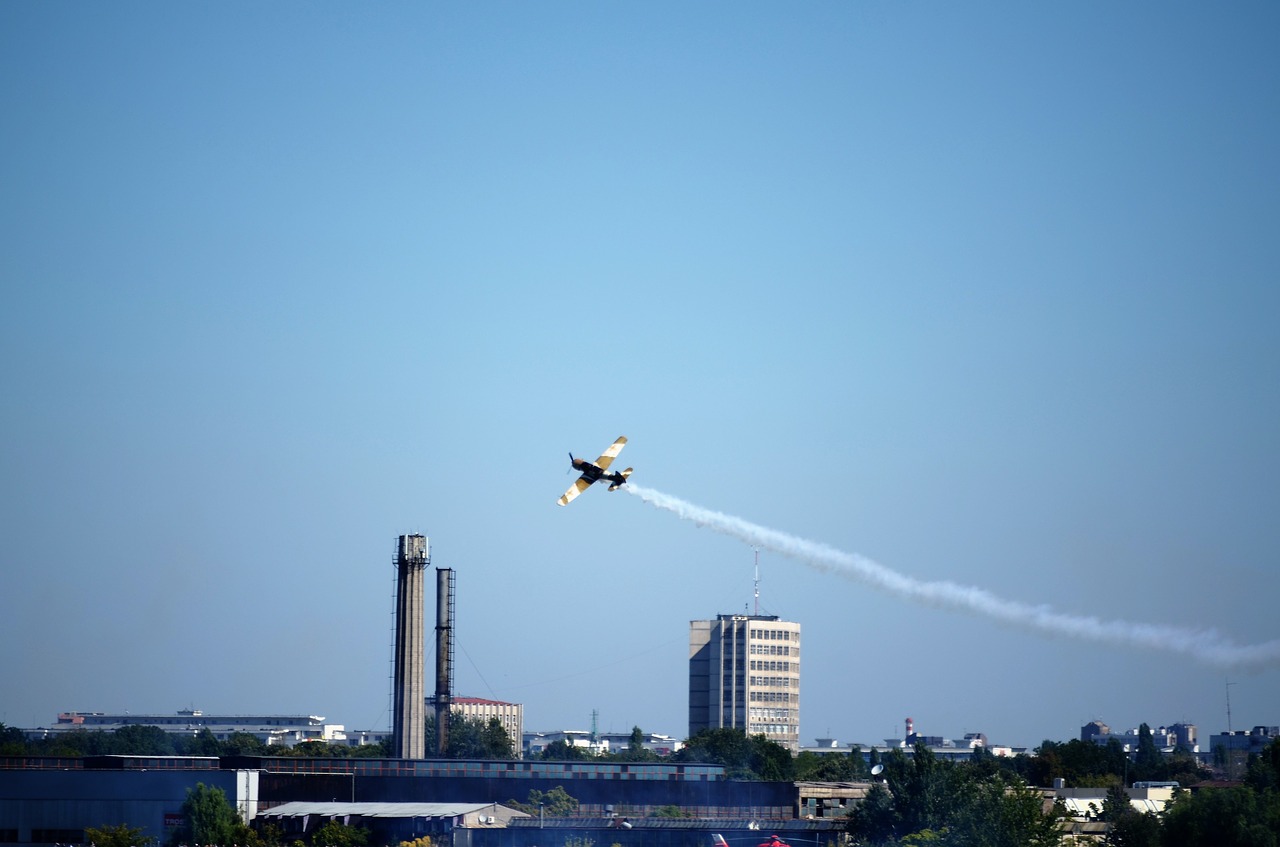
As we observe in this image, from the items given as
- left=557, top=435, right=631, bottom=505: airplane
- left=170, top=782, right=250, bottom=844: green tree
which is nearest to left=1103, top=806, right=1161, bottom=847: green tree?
left=557, top=435, right=631, bottom=505: airplane

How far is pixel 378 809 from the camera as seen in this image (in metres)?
104

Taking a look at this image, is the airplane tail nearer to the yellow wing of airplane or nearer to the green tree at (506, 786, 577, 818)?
the yellow wing of airplane

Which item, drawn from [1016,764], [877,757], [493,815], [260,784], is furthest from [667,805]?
[1016,764]

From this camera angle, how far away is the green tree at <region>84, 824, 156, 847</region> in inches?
3684

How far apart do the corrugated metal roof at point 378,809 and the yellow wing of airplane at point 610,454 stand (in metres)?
30.1

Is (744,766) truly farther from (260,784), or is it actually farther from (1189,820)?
(1189,820)

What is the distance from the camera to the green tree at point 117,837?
307ft

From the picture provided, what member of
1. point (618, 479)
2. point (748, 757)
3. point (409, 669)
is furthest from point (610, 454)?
point (748, 757)

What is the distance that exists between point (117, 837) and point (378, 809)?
17.9 meters

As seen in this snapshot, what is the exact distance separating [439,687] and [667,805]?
48658mm

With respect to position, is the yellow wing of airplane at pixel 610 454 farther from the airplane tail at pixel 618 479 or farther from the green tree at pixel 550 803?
the green tree at pixel 550 803

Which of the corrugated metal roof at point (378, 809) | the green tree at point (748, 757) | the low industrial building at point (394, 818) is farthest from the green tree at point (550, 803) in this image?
the green tree at point (748, 757)

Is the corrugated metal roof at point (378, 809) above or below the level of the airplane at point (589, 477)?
below

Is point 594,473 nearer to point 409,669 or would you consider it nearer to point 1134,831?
point 1134,831
